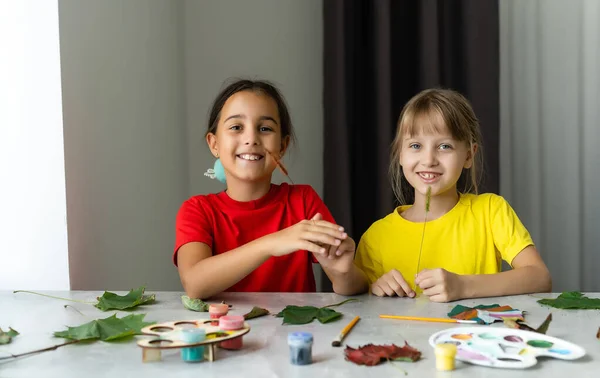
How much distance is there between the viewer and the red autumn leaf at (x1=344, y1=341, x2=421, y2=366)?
82 centimetres

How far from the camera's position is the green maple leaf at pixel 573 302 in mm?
1161

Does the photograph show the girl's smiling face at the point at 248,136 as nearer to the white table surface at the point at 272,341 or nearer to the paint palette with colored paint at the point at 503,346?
the white table surface at the point at 272,341

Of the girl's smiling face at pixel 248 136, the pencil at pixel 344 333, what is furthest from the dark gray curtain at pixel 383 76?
the pencil at pixel 344 333

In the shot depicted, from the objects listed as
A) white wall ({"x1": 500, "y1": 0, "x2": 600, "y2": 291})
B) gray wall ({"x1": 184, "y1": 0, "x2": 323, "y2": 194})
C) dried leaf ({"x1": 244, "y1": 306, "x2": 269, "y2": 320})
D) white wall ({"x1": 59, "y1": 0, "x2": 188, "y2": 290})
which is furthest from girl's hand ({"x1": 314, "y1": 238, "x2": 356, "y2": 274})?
white wall ({"x1": 500, "y1": 0, "x2": 600, "y2": 291})

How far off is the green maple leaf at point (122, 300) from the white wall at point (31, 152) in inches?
14.2

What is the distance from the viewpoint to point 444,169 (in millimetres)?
1626

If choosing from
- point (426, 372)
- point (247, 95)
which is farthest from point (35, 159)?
point (426, 372)

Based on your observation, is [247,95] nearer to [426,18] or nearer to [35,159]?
[35,159]

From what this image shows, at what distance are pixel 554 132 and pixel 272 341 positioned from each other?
2.11 metres

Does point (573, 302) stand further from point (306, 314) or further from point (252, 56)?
point (252, 56)

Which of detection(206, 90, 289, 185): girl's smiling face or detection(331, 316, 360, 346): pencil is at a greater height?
detection(206, 90, 289, 185): girl's smiling face

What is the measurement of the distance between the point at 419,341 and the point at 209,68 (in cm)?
197

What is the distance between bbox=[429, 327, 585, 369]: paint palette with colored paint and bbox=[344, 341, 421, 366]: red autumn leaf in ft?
0.17

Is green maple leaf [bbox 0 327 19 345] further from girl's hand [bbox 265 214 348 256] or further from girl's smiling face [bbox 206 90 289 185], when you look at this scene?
girl's smiling face [bbox 206 90 289 185]
